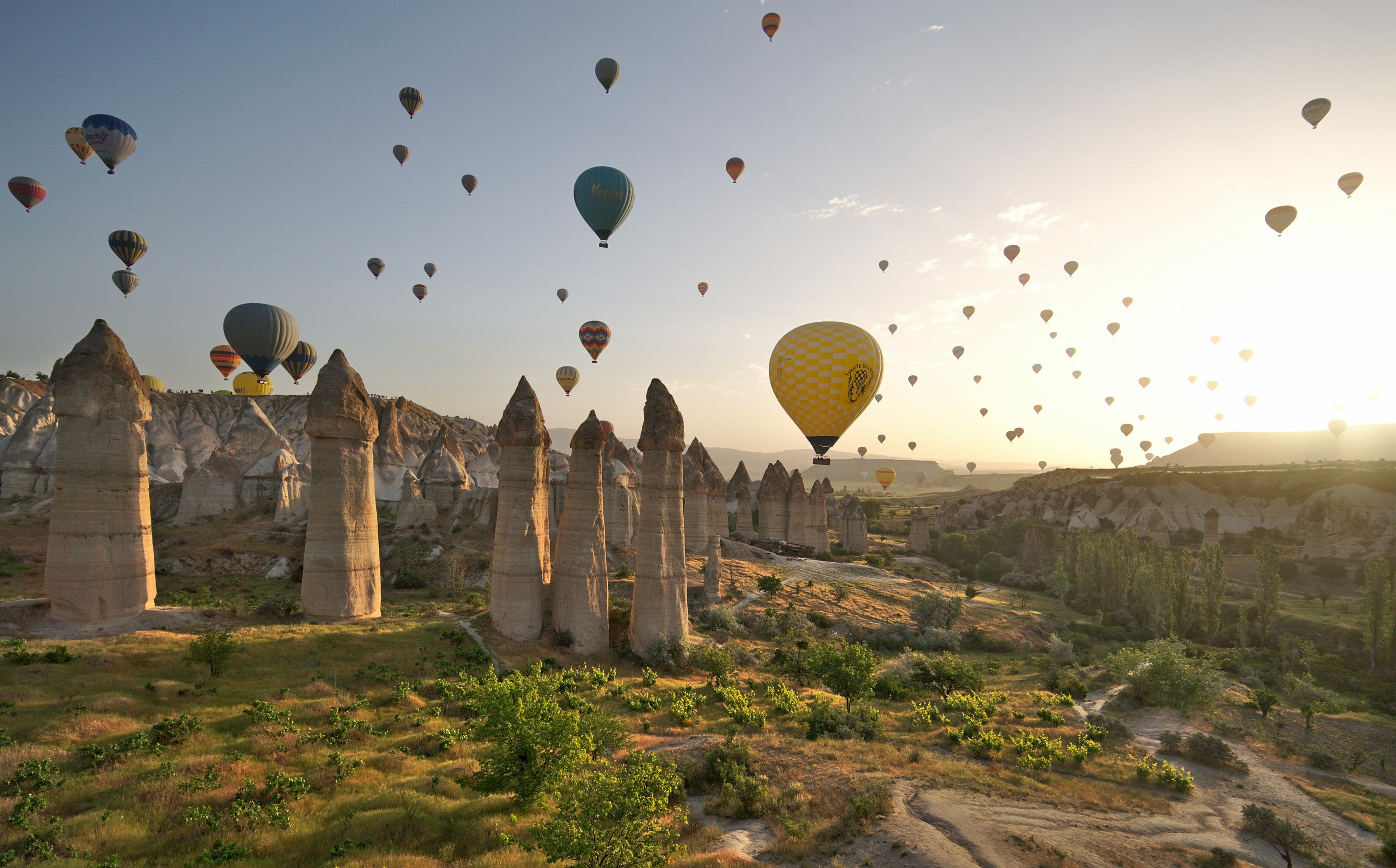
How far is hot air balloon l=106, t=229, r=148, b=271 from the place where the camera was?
59.7m

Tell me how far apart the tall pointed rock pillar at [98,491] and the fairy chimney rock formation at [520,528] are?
44.1ft

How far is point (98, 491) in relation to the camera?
23734 millimetres

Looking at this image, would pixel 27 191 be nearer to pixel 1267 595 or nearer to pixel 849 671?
pixel 849 671

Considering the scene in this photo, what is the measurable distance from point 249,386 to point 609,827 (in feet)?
463

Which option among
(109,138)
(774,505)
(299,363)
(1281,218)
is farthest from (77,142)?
(1281,218)

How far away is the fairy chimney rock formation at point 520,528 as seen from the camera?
30.1 m

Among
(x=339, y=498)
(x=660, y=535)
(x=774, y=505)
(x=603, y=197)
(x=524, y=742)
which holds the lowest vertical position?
(x=524, y=742)

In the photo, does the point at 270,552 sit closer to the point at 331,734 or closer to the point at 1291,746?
the point at 331,734

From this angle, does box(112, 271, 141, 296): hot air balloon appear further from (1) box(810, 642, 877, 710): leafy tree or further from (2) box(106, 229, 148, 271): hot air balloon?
(1) box(810, 642, 877, 710): leafy tree

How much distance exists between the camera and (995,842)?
53.7 feet

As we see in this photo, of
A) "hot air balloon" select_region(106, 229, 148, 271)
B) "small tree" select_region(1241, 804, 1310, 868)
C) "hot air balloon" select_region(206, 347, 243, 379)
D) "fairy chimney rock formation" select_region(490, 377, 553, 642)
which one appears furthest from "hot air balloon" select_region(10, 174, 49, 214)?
"small tree" select_region(1241, 804, 1310, 868)

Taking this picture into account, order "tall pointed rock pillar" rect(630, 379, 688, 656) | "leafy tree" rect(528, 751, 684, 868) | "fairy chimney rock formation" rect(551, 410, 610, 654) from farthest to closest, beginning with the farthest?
"tall pointed rock pillar" rect(630, 379, 688, 656), "fairy chimney rock formation" rect(551, 410, 610, 654), "leafy tree" rect(528, 751, 684, 868)

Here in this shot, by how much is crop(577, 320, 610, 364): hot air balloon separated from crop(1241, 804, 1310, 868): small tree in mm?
53044

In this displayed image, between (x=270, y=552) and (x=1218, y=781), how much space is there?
212 ft
